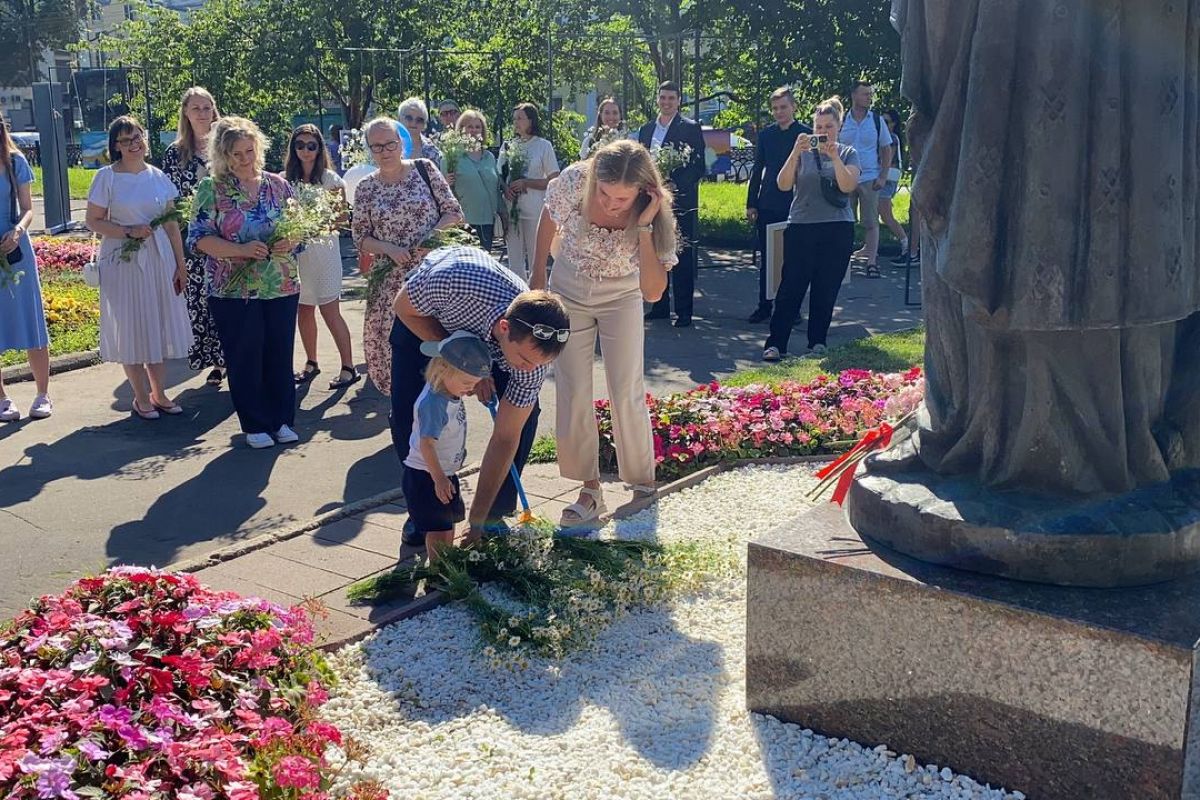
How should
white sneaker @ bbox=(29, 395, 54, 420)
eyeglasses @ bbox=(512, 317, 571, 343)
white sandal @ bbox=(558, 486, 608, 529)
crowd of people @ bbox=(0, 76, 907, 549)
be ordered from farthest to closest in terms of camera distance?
white sneaker @ bbox=(29, 395, 54, 420), white sandal @ bbox=(558, 486, 608, 529), crowd of people @ bbox=(0, 76, 907, 549), eyeglasses @ bbox=(512, 317, 571, 343)

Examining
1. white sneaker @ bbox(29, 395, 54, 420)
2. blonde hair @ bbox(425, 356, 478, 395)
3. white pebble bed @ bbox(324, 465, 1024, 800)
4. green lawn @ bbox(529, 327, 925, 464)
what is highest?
blonde hair @ bbox(425, 356, 478, 395)

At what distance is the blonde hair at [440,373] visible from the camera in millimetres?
4492

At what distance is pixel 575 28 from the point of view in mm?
19672

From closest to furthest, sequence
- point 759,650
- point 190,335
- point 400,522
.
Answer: point 759,650
point 400,522
point 190,335

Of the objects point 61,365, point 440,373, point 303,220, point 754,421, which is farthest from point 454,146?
point 440,373

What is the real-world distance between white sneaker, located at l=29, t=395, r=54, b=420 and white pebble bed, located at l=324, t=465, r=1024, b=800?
4.29 metres

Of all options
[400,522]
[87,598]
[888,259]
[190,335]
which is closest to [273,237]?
[190,335]

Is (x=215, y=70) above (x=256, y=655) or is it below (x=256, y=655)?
above

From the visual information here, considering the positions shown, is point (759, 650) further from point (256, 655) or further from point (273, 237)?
point (273, 237)

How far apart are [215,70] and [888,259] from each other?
13.5 meters

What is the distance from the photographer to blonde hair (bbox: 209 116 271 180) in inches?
271

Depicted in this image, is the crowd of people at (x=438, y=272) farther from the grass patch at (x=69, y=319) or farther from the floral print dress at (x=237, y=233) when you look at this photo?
the grass patch at (x=69, y=319)

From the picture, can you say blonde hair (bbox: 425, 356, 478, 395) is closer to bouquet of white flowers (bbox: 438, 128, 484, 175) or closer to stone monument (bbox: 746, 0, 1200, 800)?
stone monument (bbox: 746, 0, 1200, 800)

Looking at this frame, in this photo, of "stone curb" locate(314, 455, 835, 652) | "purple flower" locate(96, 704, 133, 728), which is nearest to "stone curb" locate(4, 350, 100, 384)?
"stone curb" locate(314, 455, 835, 652)
